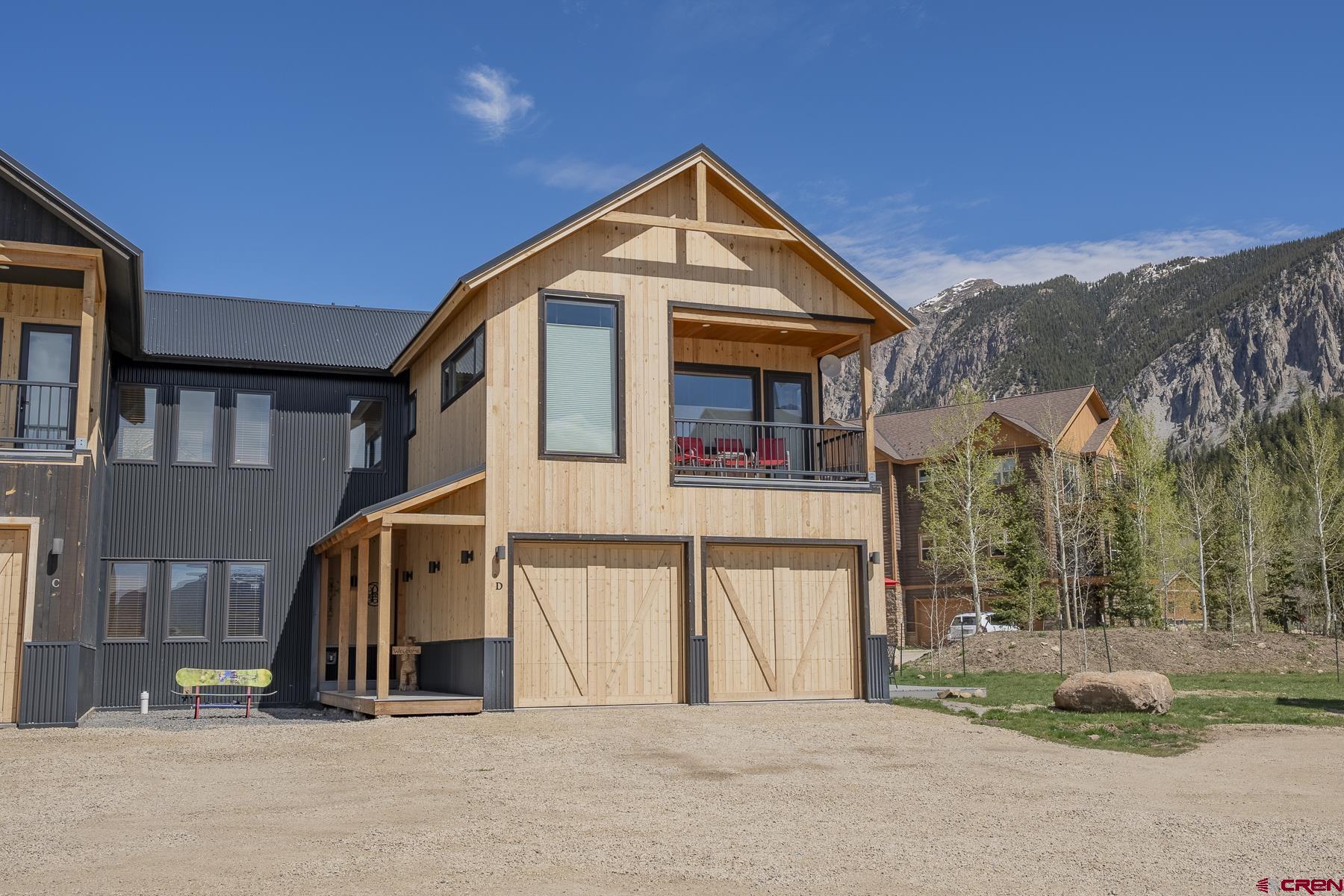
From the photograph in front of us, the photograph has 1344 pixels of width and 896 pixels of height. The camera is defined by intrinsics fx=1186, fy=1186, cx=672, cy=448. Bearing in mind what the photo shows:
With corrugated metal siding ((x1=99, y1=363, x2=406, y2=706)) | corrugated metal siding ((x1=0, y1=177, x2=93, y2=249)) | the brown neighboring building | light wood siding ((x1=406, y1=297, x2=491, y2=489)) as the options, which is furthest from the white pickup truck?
corrugated metal siding ((x1=0, y1=177, x2=93, y2=249))

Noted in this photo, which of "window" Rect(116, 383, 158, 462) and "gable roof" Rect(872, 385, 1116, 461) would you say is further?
"gable roof" Rect(872, 385, 1116, 461)

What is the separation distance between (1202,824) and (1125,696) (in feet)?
25.6

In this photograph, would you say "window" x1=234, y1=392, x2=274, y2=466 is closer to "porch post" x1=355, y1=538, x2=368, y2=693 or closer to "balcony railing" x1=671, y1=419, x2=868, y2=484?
"porch post" x1=355, y1=538, x2=368, y2=693

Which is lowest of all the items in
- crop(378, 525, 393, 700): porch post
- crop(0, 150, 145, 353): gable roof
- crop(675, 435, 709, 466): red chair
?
crop(378, 525, 393, 700): porch post

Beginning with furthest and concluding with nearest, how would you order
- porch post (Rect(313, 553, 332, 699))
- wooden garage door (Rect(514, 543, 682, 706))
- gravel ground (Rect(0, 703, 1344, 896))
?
porch post (Rect(313, 553, 332, 699)), wooden garage door (Rect(514, 543, 682, 706)), gravel ground (Rect(0, 703, 1344, 896))

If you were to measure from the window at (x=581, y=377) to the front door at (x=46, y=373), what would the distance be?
23.3 ft

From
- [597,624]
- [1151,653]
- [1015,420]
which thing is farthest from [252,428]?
[1015,420]

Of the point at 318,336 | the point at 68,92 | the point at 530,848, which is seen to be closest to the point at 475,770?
the point at 530,848

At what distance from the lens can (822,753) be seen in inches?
488

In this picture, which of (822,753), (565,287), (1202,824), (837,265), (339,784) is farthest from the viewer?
(837,265)

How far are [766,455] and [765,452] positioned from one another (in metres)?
0.05

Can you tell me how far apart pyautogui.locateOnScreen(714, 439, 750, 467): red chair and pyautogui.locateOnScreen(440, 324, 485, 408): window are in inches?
152

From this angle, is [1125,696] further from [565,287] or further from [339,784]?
[339,784]

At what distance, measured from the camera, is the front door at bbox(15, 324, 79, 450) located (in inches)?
690
